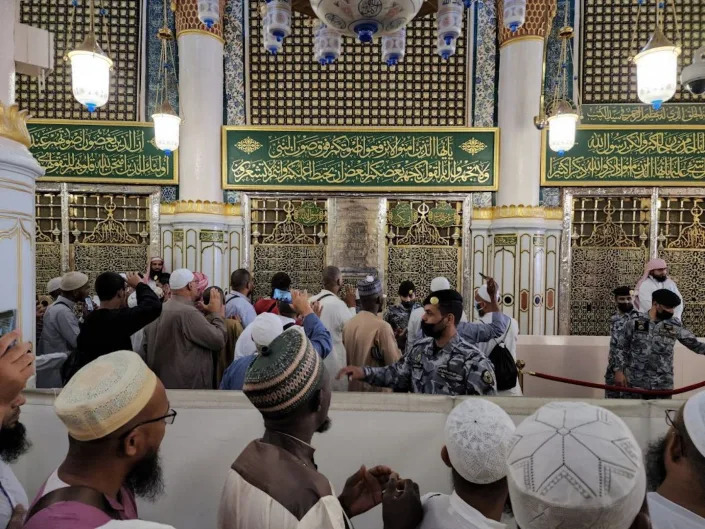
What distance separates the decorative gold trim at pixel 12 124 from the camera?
2.09m

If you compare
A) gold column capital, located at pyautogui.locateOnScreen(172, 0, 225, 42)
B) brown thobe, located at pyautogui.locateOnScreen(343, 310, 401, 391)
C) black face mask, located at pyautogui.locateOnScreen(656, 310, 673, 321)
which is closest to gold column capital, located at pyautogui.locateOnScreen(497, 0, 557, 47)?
gold column capital, located at pyautogui.locateOnScreen(172, 0, 225, 42)

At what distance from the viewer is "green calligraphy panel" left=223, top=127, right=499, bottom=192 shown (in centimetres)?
635

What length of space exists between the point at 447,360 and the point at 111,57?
6.65m

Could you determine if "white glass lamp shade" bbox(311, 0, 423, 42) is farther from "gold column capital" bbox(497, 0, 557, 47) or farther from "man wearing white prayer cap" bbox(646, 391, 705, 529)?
"gold column capital" bbox(497, 0, 557, 47)

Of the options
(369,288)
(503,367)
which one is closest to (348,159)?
(369,288)

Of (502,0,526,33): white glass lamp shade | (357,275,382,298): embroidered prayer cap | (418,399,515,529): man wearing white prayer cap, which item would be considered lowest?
(418,399,515,529): man wearing white prayer cap

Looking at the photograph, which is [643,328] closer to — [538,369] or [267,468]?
[538,369]

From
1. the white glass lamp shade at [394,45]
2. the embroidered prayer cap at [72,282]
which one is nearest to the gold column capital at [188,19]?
the white glass lamp shade at [394,45]

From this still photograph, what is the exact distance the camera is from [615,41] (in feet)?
20.7

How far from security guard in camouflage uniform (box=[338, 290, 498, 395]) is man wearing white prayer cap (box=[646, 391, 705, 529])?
38.3 inches

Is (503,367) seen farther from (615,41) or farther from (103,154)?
(103,154)

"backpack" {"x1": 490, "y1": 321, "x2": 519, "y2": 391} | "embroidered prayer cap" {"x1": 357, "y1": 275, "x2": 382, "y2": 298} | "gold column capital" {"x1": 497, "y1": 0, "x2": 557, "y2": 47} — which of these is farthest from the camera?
"gold column capital" {"x1": 497, "y1": 0, "x2": 557, "y2": 47}

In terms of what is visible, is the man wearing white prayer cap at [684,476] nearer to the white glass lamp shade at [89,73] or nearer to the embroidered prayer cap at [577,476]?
the embroidered prayer cap at [577,476]

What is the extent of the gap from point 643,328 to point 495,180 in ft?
11.7
